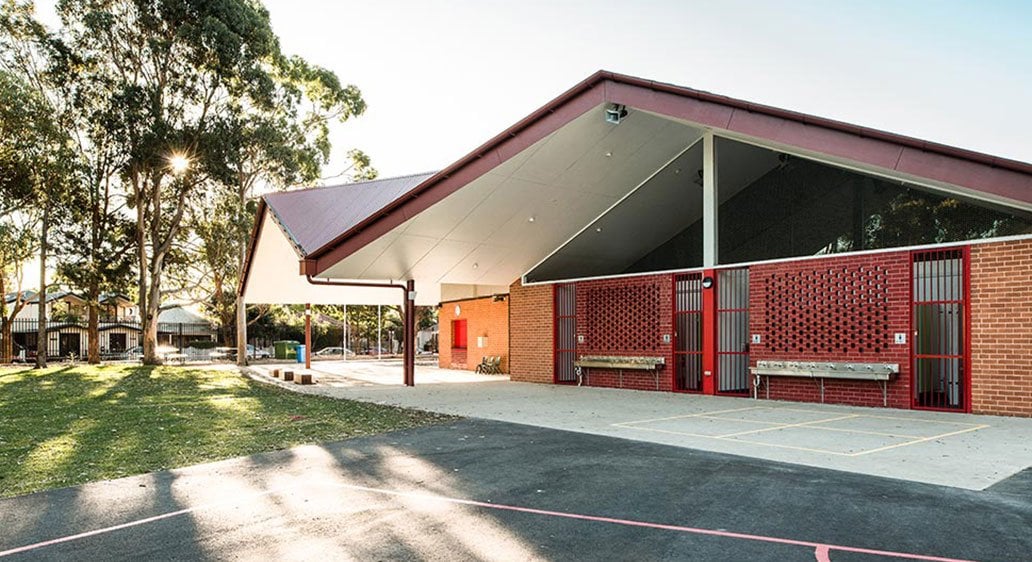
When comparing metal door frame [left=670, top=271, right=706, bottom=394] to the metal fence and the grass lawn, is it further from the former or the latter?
the metal fence

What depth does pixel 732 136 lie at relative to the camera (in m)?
14.1

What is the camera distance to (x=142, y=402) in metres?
13.8

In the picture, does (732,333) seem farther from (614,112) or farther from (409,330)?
(409,330)

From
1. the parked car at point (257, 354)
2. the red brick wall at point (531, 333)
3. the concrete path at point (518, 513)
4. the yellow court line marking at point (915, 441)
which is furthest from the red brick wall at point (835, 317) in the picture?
the parked car at point (257, 354)

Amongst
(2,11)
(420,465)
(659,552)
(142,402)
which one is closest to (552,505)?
(659,552)

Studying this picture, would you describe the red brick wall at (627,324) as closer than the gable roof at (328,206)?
Yes

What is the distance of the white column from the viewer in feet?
48.4

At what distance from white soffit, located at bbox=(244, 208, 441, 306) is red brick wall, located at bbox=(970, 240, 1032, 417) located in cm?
1307

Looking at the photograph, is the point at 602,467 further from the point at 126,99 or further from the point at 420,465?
the point at 126,99

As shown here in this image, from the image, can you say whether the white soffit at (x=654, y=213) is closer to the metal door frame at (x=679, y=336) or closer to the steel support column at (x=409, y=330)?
the metal door frame at (x=679, y=336)

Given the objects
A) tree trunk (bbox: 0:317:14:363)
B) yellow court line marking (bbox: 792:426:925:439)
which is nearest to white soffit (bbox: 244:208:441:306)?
yellow court line marking (bbox: 792:426:925:439)

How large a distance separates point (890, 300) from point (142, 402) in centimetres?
1400

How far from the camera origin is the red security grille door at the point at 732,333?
15133 millimetres

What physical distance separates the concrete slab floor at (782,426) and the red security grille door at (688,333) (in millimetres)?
1076
